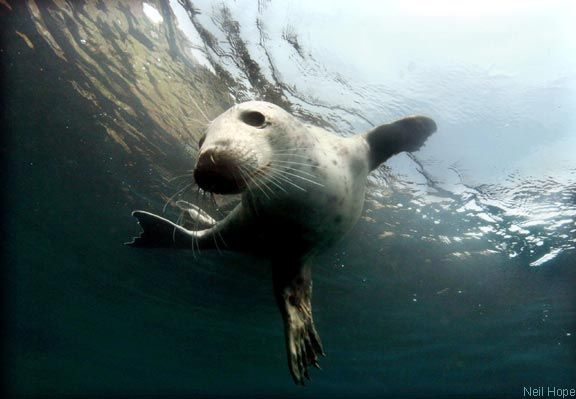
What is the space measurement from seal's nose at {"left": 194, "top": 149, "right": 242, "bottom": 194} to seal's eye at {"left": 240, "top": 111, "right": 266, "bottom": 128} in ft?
2.31

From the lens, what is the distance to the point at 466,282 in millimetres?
14875

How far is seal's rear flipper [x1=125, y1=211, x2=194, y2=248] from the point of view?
5.10m

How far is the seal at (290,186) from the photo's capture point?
2.77m

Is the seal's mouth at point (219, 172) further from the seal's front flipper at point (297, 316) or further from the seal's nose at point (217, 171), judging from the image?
the seal's front flipper at point (297, 316)

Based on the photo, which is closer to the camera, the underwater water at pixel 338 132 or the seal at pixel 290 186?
the seal at pixel 290 186

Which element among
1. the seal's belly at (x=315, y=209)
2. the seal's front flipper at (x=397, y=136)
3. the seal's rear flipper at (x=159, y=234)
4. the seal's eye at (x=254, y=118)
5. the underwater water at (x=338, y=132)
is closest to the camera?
the seal's eye at (x=254, y=118)

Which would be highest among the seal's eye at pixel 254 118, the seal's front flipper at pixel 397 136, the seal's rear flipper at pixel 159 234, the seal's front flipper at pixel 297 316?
the seal's front flipper at pixel 397 136

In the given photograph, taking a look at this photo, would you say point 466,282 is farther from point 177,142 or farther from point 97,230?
point 97,230

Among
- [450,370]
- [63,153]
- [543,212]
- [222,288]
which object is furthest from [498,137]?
[450,370]

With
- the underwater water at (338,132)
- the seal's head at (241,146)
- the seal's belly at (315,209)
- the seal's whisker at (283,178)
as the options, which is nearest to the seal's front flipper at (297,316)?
the seal's belly at (315,209)

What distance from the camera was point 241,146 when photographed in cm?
279

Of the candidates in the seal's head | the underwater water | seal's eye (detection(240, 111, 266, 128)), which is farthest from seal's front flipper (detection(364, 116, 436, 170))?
seal's eye (detection(240, 111, 266, 128))

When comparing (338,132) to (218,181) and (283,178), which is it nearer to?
(283,178)

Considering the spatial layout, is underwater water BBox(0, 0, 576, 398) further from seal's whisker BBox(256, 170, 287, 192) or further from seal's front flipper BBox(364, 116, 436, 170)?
seal's front flipper BBox(364, 116, 436, 170)
